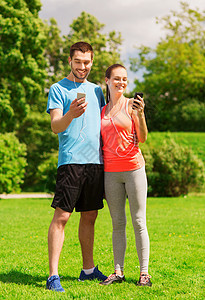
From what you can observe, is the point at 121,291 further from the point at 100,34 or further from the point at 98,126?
the point at 100,34

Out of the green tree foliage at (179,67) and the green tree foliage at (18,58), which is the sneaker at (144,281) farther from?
the green tree foliage at (179,67)

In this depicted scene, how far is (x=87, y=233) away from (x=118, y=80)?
163cm

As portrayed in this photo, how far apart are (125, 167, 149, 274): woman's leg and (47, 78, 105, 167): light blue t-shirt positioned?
381 mm

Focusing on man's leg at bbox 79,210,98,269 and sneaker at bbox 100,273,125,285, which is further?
man's leg at bbox 79,210,98,269

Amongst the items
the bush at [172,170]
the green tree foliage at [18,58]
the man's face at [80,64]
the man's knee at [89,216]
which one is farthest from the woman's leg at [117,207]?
the green tree foliage at [18,58]

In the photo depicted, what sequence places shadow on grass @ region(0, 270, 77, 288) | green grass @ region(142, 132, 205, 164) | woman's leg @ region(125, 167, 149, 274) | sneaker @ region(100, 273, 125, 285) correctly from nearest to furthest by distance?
woman's leg @ region(125, 167, 149, 274)
sneaker @ region(100, 273, 125, 285)
shadow on grass @ region(0, 270, 77, 288)
green grass @ region(142, 132, 205, 164)

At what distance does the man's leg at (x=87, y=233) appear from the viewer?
4.11m

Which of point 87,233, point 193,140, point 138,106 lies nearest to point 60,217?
point 87,233

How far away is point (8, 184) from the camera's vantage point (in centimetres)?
1675

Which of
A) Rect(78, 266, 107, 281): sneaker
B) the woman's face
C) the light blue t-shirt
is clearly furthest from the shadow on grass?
the woman's face

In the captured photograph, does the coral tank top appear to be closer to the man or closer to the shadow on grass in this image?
the man

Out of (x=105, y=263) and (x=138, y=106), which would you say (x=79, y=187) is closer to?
(x=138, y=106)

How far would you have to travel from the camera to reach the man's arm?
11.5 feet

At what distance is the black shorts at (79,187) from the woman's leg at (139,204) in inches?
12.0
